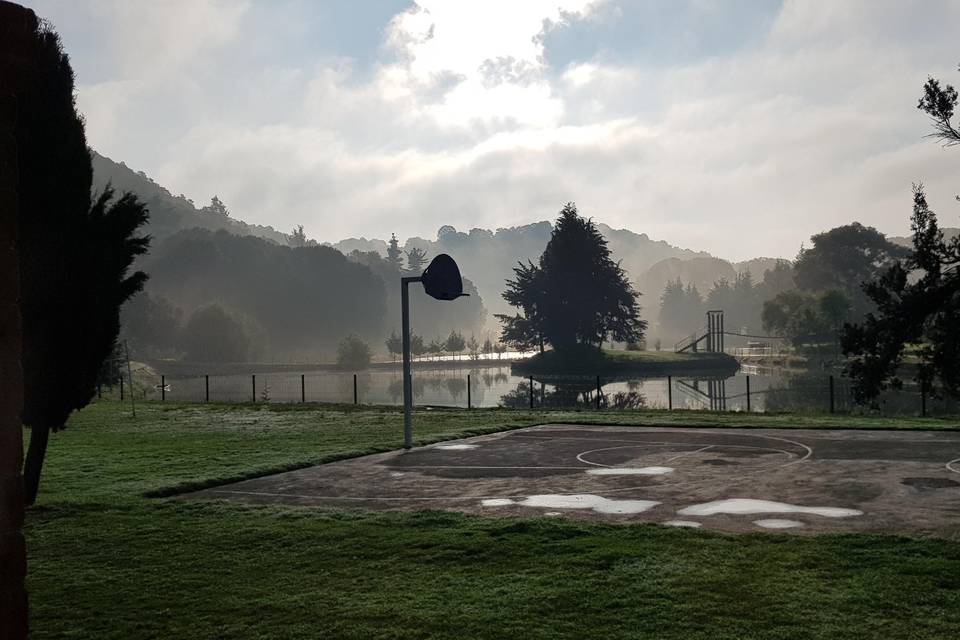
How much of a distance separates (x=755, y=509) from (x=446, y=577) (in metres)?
3.95

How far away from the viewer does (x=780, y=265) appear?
184125mm

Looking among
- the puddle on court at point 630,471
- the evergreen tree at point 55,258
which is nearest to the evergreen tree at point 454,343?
the puddle on court at point 630,471

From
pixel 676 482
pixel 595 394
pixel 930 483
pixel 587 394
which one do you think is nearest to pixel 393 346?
pixel 595 394

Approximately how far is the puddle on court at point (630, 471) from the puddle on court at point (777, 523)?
3.19m

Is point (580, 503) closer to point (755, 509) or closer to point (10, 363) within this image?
point (755, 509)

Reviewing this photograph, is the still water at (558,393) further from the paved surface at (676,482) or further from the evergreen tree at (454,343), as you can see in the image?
the evergreen tree at (454,343)

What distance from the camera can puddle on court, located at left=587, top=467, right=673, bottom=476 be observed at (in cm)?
1142

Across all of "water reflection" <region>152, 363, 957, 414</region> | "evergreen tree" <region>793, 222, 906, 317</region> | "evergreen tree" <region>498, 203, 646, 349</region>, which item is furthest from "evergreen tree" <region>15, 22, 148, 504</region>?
"evergreen tree" <region>793, 222, 906, 317</region>

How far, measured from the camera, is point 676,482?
34.8ft

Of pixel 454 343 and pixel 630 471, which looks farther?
pixel 454 343

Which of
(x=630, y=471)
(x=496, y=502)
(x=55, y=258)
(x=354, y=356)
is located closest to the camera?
(x=496, y=502)

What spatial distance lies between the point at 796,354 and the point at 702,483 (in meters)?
86.1

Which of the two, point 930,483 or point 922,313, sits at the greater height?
point 922,313

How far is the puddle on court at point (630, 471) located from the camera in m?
11.4
